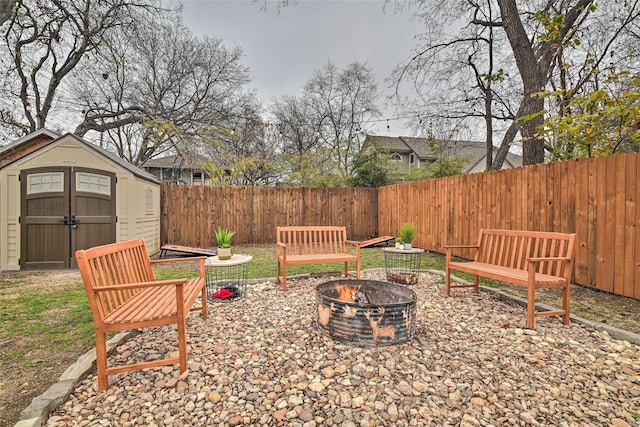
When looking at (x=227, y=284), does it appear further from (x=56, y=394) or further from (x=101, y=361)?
(x=56, y=394)

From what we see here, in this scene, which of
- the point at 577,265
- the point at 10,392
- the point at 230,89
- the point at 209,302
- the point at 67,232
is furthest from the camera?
the point at 230,89

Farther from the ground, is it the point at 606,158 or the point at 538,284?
the point at 606,158

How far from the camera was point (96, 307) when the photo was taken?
75.2 inches

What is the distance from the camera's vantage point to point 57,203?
229 inches

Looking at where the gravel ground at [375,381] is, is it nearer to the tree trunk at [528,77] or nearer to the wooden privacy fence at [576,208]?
the wooden privacy fence at [576,208]

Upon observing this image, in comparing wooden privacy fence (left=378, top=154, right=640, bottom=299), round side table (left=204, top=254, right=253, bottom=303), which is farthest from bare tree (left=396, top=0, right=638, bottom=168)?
round side table (left=204, top=254, right=253, bottom=303)

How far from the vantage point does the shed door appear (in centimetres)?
574

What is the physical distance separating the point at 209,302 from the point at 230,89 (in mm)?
12483

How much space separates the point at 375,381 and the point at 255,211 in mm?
8370

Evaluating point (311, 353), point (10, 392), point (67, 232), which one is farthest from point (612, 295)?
point (67, 232)

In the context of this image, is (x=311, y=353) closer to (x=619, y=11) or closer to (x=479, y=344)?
(x=479, y=344)

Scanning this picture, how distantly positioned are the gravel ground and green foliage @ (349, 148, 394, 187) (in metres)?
9.76

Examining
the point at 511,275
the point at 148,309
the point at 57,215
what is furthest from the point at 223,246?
the point at 57,215

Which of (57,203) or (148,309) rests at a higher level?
(57,203)
